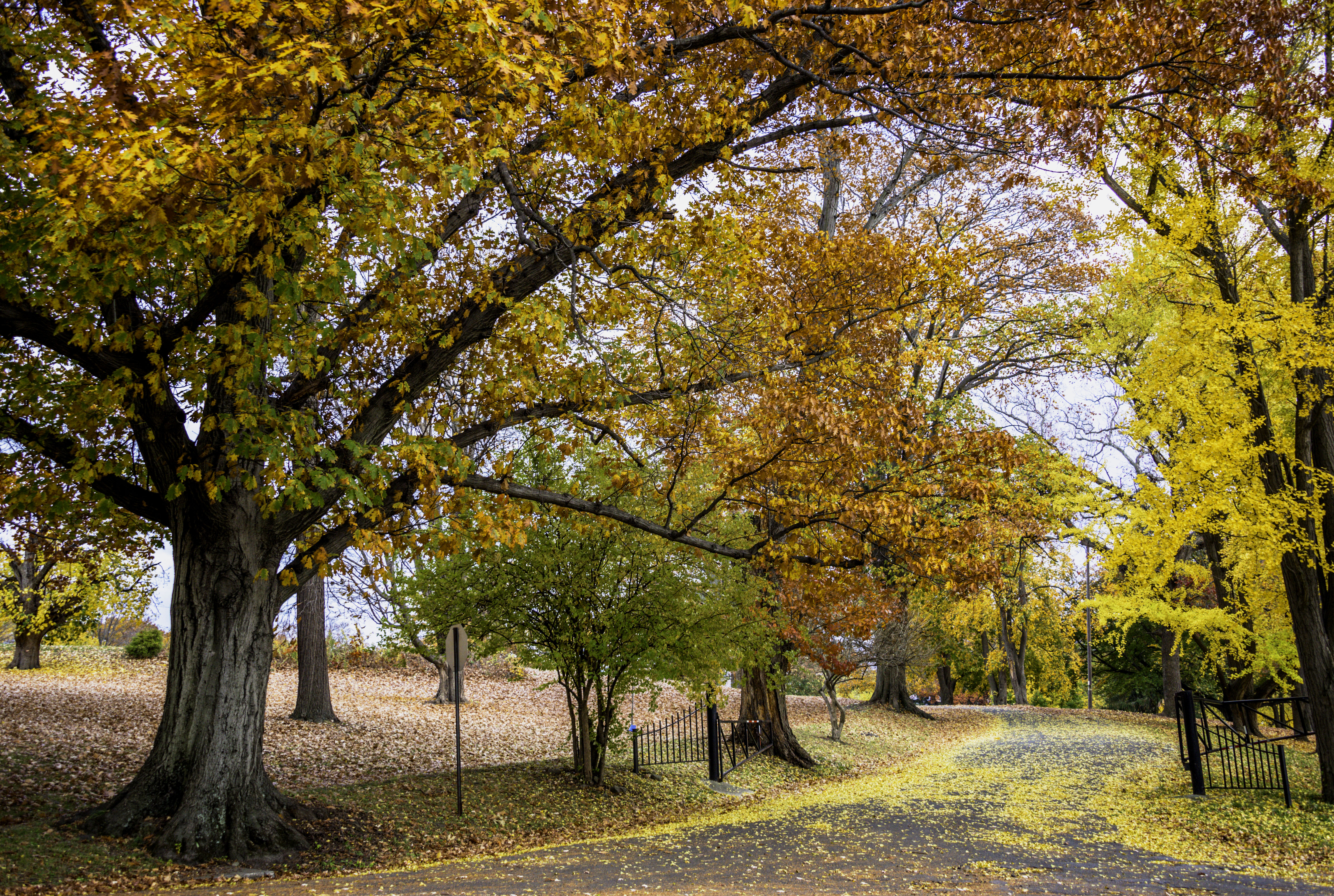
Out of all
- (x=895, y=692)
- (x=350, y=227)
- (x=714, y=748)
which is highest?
(x=350, y=227)

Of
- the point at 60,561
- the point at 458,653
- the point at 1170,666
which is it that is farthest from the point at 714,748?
the point at 1170,666

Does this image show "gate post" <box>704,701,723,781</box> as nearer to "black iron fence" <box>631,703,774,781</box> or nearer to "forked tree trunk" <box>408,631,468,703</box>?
"black iron fence" <box>631,703,774,781</box>

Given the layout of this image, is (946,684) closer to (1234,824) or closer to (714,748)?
(714,748)

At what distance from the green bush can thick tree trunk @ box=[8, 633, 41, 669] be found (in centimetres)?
247

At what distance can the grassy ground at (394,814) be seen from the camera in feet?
21.1

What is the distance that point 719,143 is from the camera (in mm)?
7547

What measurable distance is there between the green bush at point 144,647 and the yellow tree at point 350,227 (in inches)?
734

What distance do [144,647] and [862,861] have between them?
78.5 ft

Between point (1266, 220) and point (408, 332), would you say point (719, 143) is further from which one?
point (1266, 220)

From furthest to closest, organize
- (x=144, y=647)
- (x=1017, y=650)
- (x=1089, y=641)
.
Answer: (x=1017, y=650)
(x=1089, y=641)
(x=144, y=647)

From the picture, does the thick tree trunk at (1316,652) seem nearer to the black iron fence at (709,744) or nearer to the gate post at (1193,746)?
the gate post at (1193,746)

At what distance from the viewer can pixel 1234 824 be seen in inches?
363

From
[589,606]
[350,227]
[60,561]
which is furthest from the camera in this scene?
[60,561]

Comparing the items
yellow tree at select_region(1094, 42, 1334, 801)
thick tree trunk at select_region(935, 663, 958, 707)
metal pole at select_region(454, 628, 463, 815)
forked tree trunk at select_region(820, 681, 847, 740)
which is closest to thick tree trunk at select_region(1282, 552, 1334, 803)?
yellow tree at select_region(1094, 42, 1334, 801)
